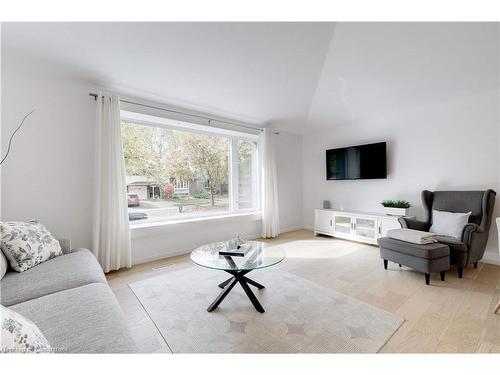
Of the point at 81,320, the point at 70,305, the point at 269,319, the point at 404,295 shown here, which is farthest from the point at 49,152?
the point at 404,295

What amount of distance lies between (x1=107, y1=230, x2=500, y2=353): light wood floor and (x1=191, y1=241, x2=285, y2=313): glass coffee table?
33cm

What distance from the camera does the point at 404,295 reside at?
84.6 inches

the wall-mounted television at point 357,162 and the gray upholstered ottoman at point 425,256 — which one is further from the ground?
the wall-mounted television at point 357,162

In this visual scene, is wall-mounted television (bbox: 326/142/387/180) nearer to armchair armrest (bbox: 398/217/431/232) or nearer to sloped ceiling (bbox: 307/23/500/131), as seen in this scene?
sloped ceiling (bbox: 307/23/500/131)

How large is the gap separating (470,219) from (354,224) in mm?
1504

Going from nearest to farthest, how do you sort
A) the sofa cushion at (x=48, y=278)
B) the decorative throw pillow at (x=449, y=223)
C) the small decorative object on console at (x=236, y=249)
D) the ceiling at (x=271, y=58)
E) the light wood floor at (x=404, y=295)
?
the sofa cushion at (x=48, y=278) < the light wood floor at (x=404, y=295) < the ceiling at (x=271, y=58) < the small decorative object on console at (x=236, y=249) < the decorative throw pillow at (x=449, y=223)

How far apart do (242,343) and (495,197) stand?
3516 millimetres

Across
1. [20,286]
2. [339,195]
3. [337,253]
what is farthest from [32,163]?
[339,195]

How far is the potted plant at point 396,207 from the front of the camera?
A: 3.49 m

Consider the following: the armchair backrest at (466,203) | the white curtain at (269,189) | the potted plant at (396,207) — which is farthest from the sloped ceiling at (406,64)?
the potted plant at (396,207)

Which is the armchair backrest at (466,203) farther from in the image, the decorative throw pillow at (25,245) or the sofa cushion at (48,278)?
the decorative throw pillow at (25,245)

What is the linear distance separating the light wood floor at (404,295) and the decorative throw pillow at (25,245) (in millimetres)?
751

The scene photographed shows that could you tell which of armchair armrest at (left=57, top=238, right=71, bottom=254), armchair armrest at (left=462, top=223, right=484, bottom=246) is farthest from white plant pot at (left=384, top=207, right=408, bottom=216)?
armchair armrest at (left=57, top=238, right=71, bottom=254)

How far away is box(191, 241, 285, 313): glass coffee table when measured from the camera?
190 cm
